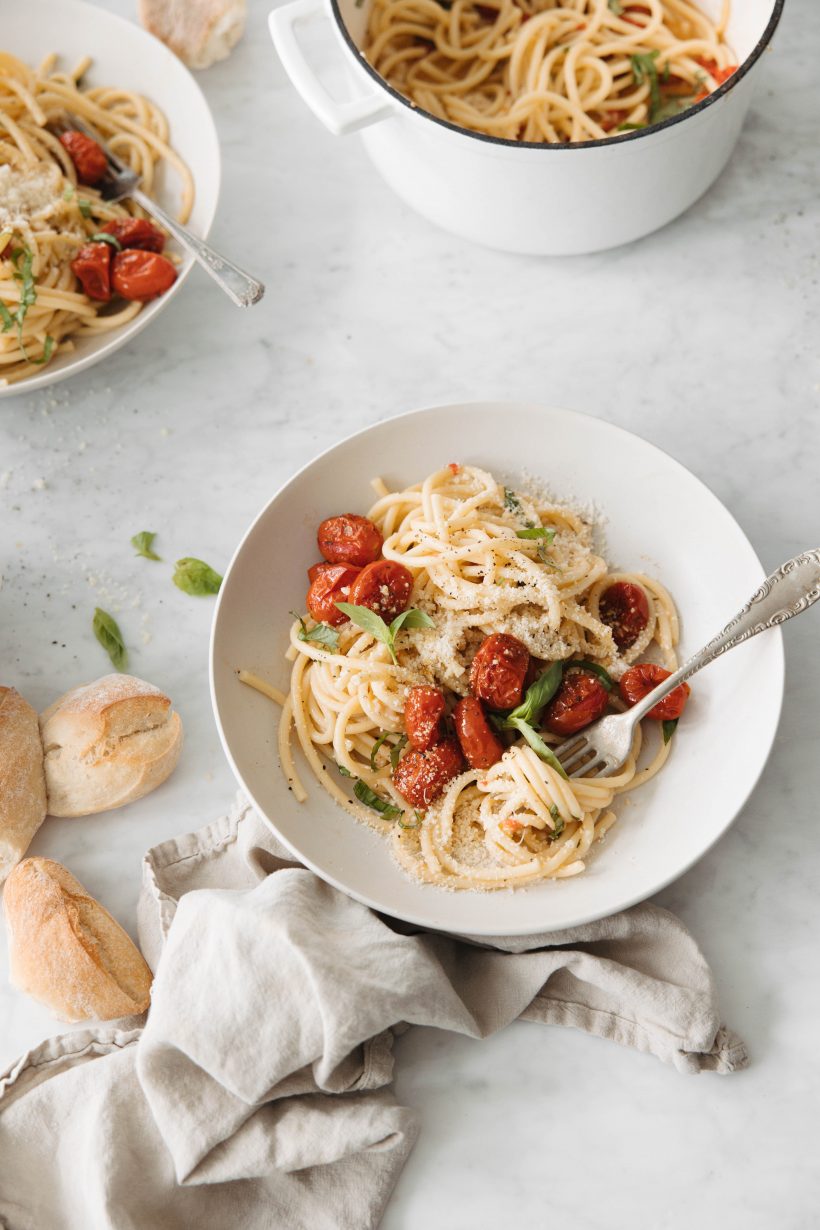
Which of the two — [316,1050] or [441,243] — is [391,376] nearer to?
[441,243]

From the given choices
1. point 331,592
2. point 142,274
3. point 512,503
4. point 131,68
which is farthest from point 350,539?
point 131,68

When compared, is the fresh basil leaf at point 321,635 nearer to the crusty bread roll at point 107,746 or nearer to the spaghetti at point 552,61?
the crusty bread roll at point 107,746

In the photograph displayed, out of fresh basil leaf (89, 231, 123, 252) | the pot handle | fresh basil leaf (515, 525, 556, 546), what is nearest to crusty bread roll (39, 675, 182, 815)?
fresh basil leaf (515, 525, 556, 546)

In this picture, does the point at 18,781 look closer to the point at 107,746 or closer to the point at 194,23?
the point at 107,746

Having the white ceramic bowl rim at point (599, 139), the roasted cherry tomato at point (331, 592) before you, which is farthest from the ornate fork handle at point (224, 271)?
the roasted cherry tomato at point (331, 592)

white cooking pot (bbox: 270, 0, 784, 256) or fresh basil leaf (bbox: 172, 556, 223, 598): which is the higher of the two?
white cooking pot (bbox: 270, 0, 784, 256)

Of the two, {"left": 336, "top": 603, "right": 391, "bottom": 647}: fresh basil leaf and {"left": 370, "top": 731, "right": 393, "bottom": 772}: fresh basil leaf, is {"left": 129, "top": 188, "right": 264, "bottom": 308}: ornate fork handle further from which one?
{"left": 370, "top": 731, "right": 393, "bottom": 772}: fresh basil leaf

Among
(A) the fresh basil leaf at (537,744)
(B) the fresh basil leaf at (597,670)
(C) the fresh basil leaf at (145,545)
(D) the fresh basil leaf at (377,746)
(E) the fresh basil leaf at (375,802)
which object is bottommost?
(C) the fresh basil leaf at (145,545)
